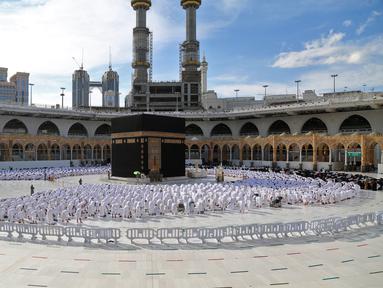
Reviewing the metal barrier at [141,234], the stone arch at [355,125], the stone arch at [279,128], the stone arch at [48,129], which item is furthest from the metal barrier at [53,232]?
the stone arch at [48,129]

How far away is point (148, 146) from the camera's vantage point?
36562mm

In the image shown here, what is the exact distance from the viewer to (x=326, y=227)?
47.0 feet

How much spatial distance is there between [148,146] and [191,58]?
214ft

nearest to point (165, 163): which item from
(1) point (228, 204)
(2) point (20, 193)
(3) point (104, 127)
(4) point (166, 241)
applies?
(2) point (20, 193)

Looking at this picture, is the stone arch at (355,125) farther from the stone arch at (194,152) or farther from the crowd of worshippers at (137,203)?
the crowd of worshippers at (137,203)

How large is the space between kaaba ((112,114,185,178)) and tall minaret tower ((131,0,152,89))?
6035 centimetres

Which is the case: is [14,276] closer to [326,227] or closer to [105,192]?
[326,227]

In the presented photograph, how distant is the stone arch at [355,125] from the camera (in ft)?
177

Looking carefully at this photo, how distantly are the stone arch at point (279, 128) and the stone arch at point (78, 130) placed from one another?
1500 inches

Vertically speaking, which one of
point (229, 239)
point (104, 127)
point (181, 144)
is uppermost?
point (104, 127)

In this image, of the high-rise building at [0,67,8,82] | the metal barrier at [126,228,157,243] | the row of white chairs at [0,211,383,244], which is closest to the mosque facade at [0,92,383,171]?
the row of white chairs at [0,211,383,244]

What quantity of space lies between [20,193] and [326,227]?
22.7 meters

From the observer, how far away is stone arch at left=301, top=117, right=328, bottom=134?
2391 inches

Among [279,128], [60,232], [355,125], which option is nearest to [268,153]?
[279,128]
